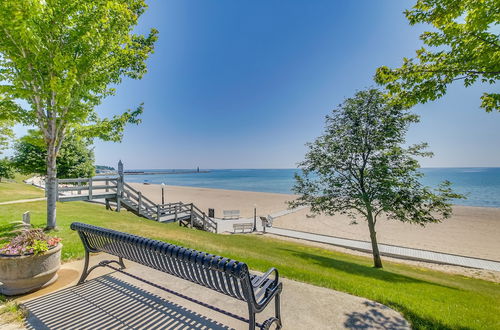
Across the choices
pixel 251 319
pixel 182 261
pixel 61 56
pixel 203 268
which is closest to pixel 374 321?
pixel 251 319

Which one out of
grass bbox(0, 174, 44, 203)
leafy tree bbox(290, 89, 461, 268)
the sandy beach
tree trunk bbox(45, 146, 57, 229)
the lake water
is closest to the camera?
tree trunk bbox(45, 146, 57, 229)

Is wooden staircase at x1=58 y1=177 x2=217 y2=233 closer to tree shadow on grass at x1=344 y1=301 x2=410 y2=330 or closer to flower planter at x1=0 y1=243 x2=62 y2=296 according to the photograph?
flower planter at x1=0 y1=243 x2=62 y2=296

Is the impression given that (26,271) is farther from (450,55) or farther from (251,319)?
(450,55)

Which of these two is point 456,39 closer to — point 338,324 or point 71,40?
point 338,324

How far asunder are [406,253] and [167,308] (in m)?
16.0

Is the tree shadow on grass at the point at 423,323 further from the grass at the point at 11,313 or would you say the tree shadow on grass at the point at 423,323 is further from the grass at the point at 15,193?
the grass at the point at 15,193

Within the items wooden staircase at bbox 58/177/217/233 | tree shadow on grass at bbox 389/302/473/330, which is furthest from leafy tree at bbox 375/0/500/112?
wooden staircase at bbox 58/177/217/233

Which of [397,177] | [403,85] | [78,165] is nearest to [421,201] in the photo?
[397,177]

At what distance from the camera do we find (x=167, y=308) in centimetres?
324

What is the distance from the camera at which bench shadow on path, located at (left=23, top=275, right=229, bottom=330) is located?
2.87 meters

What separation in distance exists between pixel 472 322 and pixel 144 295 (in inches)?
225

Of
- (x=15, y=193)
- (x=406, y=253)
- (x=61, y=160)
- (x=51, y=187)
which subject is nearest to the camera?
(x=51, y=187)

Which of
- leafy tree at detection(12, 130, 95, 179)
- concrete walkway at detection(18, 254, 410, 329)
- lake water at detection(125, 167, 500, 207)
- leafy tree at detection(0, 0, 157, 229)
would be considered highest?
leafy tree at detection(0, 0, 157, 229)

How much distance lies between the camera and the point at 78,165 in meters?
24.0
